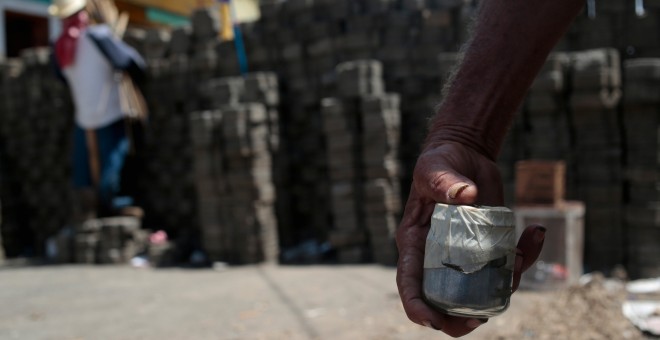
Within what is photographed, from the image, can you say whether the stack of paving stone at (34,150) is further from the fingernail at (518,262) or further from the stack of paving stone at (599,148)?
the fingernail at (518,262)

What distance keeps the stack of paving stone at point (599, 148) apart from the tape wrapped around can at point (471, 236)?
4.69 m

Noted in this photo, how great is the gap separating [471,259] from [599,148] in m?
4.91

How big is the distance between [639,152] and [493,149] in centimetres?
452

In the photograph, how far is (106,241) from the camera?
24.1 feet

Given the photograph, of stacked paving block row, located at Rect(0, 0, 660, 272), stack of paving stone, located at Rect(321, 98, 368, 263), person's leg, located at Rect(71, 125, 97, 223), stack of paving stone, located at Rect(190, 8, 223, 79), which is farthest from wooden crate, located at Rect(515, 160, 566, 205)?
person's leg, located at Rect(71, 125, 97, 223)

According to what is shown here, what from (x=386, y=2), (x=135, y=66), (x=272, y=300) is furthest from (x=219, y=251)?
(x=386, y=2)

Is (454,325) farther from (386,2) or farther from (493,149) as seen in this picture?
(386,2)

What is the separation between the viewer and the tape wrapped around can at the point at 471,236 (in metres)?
1.35

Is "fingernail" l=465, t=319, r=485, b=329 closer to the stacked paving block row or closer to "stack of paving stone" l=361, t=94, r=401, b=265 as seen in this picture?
the stacked paving block row

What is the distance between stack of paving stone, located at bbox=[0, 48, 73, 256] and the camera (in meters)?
9.36

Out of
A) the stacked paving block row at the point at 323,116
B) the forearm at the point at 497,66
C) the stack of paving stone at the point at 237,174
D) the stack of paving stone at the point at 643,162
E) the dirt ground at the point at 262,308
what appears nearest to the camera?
the forearm at the point at 497,66

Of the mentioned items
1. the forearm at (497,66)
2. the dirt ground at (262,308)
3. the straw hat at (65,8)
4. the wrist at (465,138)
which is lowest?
the dirt ground at (262,308)

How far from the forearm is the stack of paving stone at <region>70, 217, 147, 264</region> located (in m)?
6.55

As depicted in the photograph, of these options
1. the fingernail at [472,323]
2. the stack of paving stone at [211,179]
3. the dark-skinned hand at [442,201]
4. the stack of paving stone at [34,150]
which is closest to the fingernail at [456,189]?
the dark-skinned hand at [442,201]
